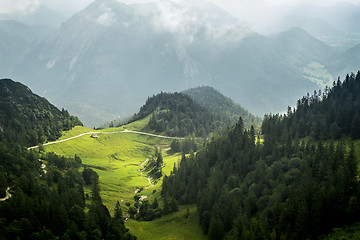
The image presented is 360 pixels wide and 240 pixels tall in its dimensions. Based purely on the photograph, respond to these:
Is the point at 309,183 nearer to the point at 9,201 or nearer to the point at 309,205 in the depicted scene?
the point at 309,205

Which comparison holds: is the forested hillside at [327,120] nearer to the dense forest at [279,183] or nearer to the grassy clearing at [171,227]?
the dense forest at [279,183]

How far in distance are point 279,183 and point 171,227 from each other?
52862mm

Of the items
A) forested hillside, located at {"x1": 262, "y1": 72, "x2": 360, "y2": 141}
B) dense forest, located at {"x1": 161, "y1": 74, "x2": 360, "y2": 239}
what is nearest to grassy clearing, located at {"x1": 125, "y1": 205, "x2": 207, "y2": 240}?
dense forest, located at {"x1": 161, "y1": 74, "x2": 360, "y2": 239}

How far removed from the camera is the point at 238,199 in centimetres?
11481

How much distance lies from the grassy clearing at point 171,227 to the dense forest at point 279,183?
5358mm

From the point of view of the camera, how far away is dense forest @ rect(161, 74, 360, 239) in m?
77.8

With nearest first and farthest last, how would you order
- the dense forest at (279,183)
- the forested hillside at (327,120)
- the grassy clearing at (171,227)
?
1. the dense forest at (279,183)
2. the grassy clearing at (171,227)
3. the forested hillside at (327,120)

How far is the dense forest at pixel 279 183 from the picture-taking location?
77750 mm

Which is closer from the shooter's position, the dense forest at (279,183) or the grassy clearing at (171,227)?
the dense forest at (279,183)

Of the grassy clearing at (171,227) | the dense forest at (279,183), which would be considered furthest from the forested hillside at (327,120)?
the grassy clearing at (171,227)

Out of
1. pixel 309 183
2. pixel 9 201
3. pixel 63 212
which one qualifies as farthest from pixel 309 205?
pixel 9 201

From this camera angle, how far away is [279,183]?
10625cm

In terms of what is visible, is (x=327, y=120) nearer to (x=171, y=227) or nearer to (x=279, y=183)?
(x=279, y=183)

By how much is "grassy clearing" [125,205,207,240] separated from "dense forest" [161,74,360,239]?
5358 mm
